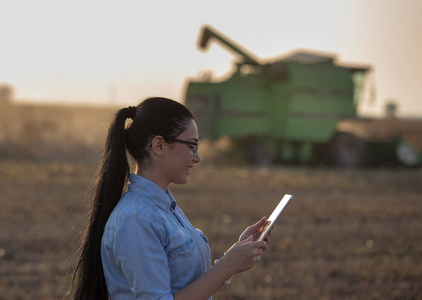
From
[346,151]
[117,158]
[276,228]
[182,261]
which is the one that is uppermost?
[117,158]

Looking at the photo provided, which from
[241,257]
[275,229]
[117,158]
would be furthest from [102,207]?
[275,229]

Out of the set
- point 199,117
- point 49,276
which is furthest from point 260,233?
point 199,117

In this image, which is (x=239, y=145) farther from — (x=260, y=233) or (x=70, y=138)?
(x=260, y=233)

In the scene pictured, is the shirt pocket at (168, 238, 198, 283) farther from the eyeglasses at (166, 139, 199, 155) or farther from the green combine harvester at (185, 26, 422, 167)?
the green combine harvester at (185, 26, 422, 167)

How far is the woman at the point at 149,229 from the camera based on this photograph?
2.11 m

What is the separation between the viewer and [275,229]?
8.42 metres

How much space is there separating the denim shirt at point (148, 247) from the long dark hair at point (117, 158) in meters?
0.09

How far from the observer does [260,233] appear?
7.89ft

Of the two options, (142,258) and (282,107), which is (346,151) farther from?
(142,258)

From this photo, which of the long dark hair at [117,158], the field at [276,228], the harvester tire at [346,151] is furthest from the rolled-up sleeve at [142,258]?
the harvester tire at [346,151]

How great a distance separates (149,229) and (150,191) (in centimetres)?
21

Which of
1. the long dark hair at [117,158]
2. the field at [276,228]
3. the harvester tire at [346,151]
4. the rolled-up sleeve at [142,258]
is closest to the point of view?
the rolled-up sleeve at [142,258]

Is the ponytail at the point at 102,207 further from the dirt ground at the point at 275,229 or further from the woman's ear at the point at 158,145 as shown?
the dirt ground at the point at 275,229

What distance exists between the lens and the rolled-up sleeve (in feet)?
6.84
